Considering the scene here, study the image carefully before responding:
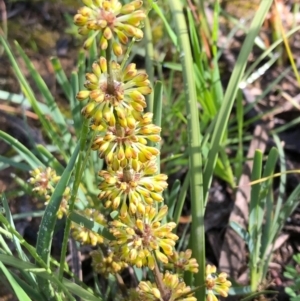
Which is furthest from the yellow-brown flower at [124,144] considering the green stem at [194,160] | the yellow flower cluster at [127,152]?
the green stem at [194,160]

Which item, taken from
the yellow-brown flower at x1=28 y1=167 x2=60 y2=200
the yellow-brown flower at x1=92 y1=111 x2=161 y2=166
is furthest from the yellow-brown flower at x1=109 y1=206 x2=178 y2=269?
the yellow-brown flower at x1=28 y1=167 x2=60 y2=200

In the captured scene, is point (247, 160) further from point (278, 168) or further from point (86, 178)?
point (86, 178)

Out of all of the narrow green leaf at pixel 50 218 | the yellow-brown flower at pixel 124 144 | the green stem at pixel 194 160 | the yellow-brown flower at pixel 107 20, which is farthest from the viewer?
the green stem at pixel 194 160

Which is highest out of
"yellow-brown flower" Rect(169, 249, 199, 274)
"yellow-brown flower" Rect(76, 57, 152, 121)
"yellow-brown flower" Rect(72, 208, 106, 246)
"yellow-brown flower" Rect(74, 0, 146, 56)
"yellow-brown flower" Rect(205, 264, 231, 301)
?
"yellow-brown flower" Rect(74, 0, 146, 56)

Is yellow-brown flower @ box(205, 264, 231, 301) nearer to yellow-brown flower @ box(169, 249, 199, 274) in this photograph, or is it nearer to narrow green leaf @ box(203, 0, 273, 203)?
yellow-brown flower @ box(169, 249, 199, 274)

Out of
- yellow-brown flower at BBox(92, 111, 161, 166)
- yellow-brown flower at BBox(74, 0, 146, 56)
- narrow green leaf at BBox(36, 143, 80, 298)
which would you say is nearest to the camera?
yellow-brown flower at BBox(74, 0, 146, 56)

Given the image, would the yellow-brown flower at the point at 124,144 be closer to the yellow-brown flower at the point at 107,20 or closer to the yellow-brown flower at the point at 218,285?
the yellow-brown flower at the point at 107,20

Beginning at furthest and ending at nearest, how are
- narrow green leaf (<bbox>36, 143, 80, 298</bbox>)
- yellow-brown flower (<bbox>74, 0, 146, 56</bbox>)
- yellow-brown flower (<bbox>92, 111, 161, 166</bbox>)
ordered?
narrow green leaf (<bbox>36, 143, 80, 298</bbox>) → yellow-brown flower (<bbox>92, 111, 161, 166</bbox>) → yellow-brown flower (<bbox>74, 0, 146, 56</bbox>)
